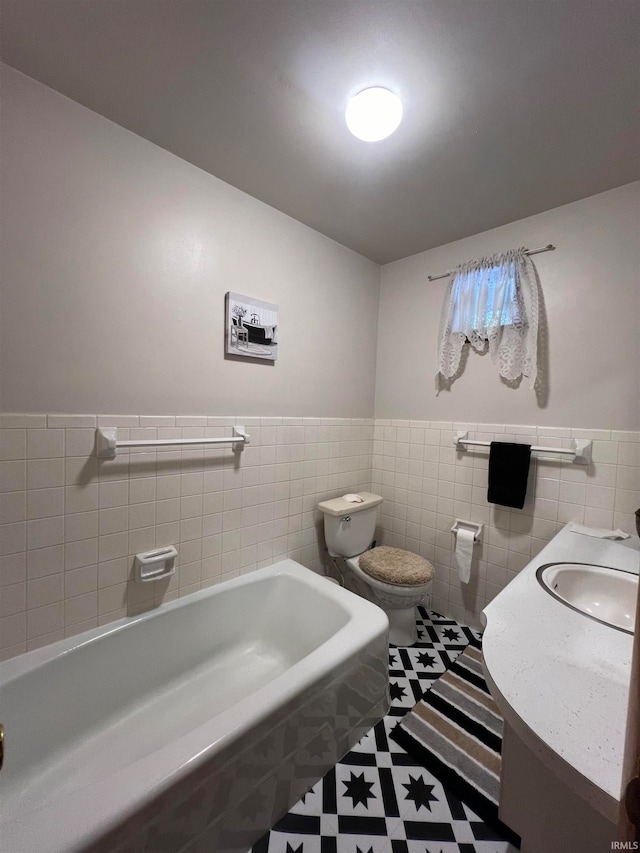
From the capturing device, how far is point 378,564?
6.02 feet

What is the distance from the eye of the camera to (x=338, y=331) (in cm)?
219

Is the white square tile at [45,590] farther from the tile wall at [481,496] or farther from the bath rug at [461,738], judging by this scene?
the tile wall at [481,496]

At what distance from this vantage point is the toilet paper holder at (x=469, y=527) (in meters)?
1.92

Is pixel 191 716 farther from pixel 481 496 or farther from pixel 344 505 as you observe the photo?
pixel 481 496

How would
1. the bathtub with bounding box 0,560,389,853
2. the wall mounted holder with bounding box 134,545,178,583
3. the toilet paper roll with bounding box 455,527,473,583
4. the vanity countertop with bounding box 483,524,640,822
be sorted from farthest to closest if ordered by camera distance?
the toilet paper roll with bounding box 455,527,473,583
the wall mounted holder with bounding box 134,545,178,583
the bathtub with bounding box 0,560,389,853
the vanity countertop with bounding box 483,524,640,822

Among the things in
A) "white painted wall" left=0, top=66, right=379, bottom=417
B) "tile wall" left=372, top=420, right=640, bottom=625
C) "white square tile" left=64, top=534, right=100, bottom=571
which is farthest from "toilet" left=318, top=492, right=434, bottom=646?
"white square tile" left=64, top=534, right=100, bottom=571

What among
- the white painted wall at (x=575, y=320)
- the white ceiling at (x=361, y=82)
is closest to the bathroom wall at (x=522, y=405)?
the white painted wall at (x=575, y=320)

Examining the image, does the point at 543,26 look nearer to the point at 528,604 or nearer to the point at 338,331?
the point at 338,331

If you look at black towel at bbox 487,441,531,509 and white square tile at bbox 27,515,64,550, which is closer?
white square tile at bbox 27,515,64,550

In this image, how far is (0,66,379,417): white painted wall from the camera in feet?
3.63

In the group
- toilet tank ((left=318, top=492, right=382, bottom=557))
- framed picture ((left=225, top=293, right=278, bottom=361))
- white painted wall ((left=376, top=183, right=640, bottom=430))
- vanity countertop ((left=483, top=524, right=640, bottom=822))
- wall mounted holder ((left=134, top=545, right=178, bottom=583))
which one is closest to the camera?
vanity countertop ((left=483, top=524, right=640, bottom=822))

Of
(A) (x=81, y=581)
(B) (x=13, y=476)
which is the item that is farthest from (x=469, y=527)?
(B) (x=13, y=476)

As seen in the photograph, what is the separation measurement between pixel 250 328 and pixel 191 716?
5.54ft

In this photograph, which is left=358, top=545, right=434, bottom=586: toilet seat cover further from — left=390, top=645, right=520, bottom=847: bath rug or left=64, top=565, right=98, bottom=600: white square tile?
left=64, top=565, right=98, bottom=600: white square tile
